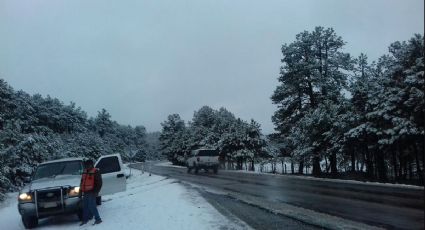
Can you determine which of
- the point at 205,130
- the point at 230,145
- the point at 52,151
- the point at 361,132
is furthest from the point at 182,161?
the point at 361,132

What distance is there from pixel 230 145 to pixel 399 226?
4599cm

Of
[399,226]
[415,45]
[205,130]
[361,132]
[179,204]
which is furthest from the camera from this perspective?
[205,130]

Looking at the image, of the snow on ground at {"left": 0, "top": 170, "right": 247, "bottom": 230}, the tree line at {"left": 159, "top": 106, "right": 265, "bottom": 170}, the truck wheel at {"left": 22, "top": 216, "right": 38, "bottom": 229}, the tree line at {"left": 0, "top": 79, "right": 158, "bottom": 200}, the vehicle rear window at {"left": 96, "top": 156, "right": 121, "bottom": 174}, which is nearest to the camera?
the snow on ground at {"left": 0, "top": 170, "right": 247, "bottom": 230}

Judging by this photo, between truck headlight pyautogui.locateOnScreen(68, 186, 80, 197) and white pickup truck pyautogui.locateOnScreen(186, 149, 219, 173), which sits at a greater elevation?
white pickup truck pyautogui.locateOnScreen(186, 149, 219, 173)

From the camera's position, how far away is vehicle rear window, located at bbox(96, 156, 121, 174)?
55.5 ft

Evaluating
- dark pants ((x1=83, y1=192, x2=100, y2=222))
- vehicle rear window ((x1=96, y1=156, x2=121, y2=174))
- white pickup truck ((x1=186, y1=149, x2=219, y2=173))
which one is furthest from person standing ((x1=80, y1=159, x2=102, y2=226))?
white pickup truck ((x1=186, y1=149, x2=219, y2=173))

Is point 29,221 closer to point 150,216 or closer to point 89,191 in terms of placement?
point 89,191

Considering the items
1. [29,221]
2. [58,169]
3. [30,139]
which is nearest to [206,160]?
[30,139]

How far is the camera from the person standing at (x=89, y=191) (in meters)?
13.0

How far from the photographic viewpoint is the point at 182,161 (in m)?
80.6

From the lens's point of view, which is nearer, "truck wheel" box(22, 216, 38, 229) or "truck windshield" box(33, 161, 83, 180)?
"truck wheel" box(22, 216, 38, 229)

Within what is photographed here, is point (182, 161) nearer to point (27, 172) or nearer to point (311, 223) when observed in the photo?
point (27, 172)

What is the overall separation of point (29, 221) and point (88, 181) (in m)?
2.10

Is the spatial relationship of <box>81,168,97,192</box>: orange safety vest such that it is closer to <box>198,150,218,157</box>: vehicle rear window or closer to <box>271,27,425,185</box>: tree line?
<box>271,27,425,185</box>: tree line
